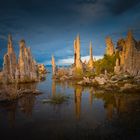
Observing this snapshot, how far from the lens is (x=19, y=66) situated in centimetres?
7800

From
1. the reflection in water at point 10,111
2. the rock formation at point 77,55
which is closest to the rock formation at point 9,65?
the reflection in water at point 10,111

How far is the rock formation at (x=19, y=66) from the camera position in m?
68.4

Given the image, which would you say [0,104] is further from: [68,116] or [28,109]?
[68,116]

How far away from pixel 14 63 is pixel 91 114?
56.1 meters

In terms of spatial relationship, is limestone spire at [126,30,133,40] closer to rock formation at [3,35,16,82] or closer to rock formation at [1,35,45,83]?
rock formation at [1,35,45,83]

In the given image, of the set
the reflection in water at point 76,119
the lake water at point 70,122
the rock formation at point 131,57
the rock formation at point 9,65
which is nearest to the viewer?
the lake water at point 70,122

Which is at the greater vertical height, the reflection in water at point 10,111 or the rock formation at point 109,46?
the rock formation at point 109,46

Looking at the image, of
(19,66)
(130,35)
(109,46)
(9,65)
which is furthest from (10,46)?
(109,46)

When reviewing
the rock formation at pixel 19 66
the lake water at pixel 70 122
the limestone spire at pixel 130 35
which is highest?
the limestone spire at pixel 130 35

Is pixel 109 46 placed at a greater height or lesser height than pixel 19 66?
greater

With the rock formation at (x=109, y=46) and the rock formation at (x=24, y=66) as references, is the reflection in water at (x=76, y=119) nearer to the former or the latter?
the rock formation at (x=24, y=66)

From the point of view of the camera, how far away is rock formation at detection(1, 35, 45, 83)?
68.4 meters

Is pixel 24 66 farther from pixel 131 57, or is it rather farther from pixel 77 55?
pixel 131 57

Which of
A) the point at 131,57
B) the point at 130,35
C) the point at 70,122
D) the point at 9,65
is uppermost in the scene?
the point at 130,35
